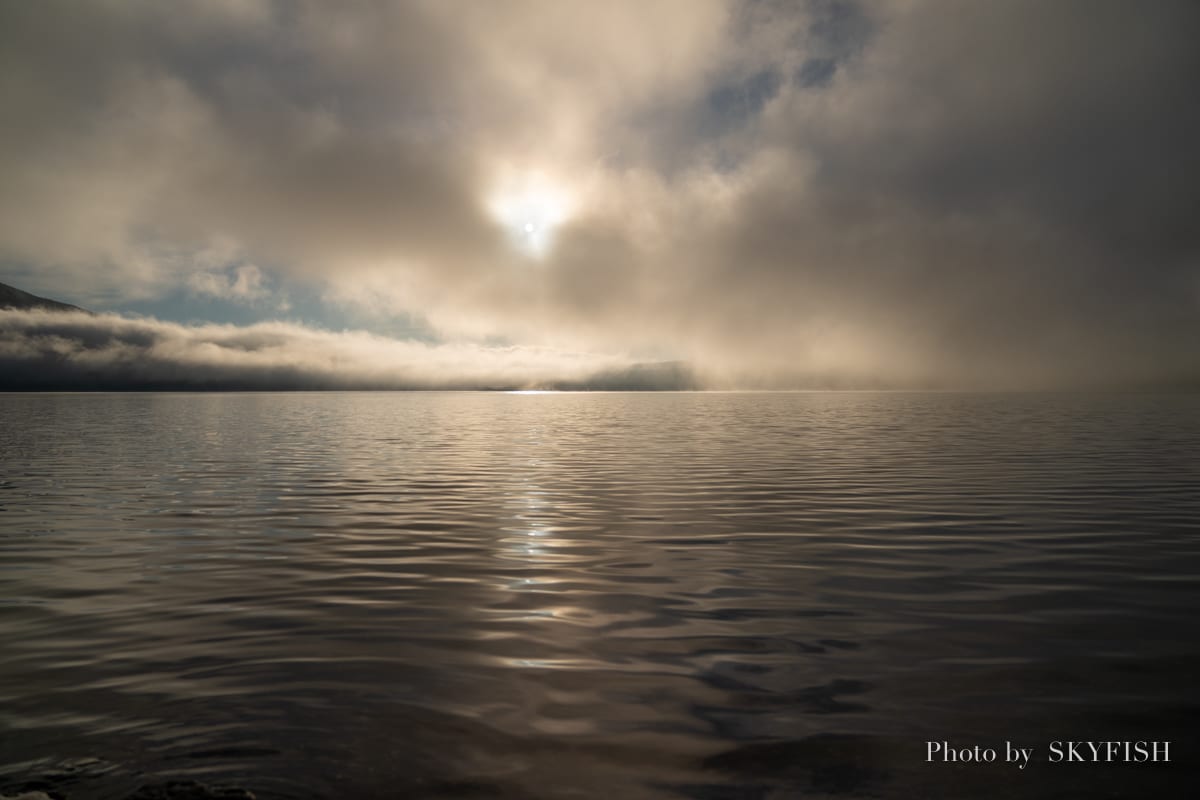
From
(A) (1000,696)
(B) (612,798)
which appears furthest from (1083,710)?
(B) (612,798)

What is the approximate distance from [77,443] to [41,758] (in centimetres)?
5299

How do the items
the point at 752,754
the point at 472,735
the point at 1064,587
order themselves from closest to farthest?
the point at 752,754
the point at 472,735
the point at 1064,587

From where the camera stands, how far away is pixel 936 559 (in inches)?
559

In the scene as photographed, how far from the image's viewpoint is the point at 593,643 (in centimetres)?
939

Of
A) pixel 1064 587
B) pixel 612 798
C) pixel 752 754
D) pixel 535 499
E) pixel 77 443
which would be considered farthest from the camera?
pixel 77 443

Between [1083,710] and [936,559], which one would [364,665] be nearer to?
[1083,710]

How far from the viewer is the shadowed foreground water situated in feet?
19.7

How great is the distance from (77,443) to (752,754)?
57372 mm

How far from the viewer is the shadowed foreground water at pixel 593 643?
6.02 meters

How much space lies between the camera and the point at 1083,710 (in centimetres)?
709

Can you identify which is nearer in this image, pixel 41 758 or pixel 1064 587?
pixel 41 758

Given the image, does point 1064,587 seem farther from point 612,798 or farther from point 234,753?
point 234,753

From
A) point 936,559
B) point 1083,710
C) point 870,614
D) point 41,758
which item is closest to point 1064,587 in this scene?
point 936,559

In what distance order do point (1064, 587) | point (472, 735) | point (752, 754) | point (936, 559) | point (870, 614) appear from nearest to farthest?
point (752, 754) < point (472, 735) < point (870, 614) < point (1064, 587) < point (936, 559)
